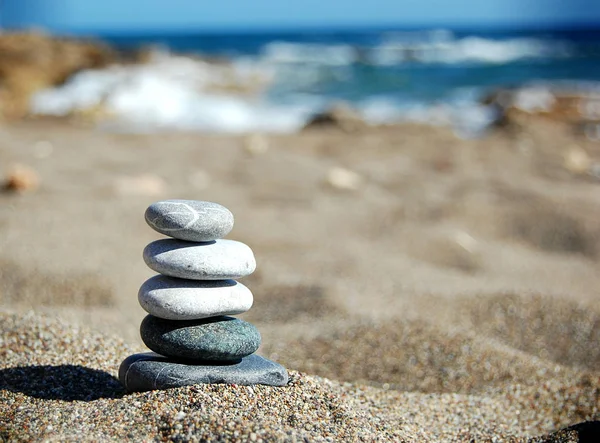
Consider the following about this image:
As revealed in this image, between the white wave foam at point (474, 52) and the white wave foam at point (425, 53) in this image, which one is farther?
the white wave foam at point (425, 53)

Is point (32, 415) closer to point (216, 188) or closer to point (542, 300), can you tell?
point (542, 300)

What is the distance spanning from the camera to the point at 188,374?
2666mm

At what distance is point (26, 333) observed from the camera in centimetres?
338

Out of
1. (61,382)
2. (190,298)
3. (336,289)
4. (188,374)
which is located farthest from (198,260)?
(336,289)

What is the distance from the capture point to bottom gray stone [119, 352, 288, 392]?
2662 millimetres

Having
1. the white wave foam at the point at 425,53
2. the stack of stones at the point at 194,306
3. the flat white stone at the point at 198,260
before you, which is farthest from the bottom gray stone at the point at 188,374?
the white wave foam at the point at 425,53

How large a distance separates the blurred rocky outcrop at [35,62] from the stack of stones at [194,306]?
10.3 meters

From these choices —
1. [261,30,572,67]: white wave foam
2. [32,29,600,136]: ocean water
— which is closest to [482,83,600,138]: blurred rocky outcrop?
[32,29,600,136]: ocean water

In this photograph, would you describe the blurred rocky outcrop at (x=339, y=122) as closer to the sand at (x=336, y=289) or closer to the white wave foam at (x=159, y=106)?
the white wave foam at (x=159, y=106)

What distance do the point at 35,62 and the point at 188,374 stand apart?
57.4 ft

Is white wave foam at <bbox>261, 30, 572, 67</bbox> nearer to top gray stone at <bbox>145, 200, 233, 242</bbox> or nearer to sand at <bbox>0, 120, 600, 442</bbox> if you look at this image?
sand at <bbox>0, 120, 600, 442</bbox>

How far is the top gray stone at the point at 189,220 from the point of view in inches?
104

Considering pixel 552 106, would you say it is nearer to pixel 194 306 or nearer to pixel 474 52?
pixel 194 306

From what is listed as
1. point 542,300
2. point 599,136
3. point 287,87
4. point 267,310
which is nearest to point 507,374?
point 542,300
